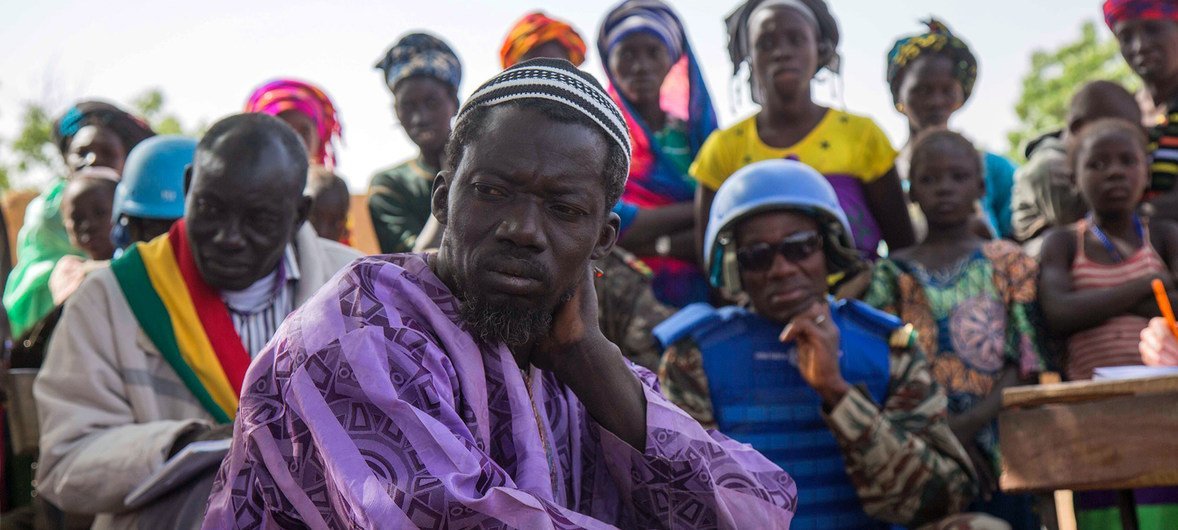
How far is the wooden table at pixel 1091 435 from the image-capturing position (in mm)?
3271

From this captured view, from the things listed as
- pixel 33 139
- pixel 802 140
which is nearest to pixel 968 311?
pixel 802 140

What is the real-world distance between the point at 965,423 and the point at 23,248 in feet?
17.1

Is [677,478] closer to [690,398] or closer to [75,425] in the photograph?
[690,398]

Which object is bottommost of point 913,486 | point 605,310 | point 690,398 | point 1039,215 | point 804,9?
point 913,486

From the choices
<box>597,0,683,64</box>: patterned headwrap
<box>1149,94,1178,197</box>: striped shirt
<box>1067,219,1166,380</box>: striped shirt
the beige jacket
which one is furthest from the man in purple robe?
<box>1149,94,1178,197</box>: striped shirt

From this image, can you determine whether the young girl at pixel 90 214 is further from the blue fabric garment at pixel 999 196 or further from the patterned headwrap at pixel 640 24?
the blue fabric garment at pixel 999 196

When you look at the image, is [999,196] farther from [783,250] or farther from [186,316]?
[186,316]

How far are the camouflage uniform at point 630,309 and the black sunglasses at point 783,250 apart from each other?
2.94 feet

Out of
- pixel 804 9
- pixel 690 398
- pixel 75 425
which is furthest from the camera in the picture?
pixel 804 9

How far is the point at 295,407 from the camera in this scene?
7.18ft

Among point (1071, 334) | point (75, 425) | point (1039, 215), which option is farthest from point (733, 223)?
point (1039, 215)

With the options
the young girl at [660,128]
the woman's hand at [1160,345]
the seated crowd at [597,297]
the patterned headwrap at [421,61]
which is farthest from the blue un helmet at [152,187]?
the woman's hand at [1160,345]

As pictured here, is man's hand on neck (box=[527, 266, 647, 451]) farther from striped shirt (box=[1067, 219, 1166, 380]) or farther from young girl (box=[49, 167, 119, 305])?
young girl (box=[49, 167, 119, 305])

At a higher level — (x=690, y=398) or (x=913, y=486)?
(x=690, y=398)
